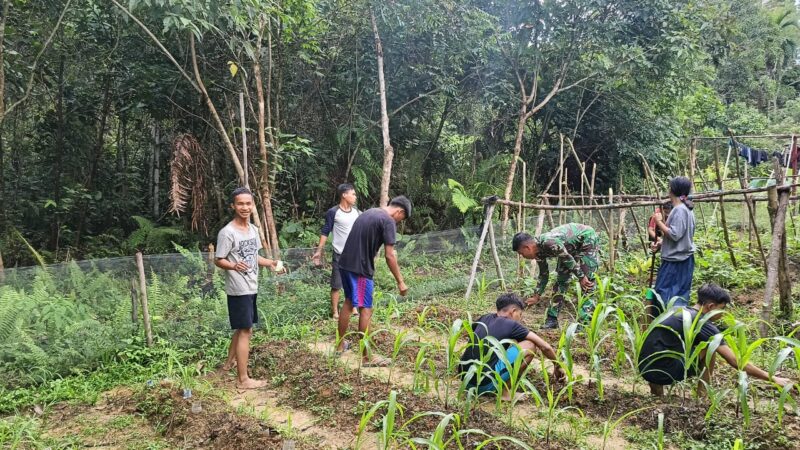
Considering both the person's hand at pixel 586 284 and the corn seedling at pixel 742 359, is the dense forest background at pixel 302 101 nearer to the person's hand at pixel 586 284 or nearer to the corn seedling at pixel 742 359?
the person's hand at pixel 586 284

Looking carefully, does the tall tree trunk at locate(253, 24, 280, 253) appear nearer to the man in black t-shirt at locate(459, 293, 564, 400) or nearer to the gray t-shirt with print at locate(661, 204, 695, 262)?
the man in black t-shirt at locate(459, 293, 564, 400)

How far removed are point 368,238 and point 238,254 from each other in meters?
1.05

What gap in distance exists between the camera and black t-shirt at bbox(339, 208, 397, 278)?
4340 mm

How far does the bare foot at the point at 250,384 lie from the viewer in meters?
3.96

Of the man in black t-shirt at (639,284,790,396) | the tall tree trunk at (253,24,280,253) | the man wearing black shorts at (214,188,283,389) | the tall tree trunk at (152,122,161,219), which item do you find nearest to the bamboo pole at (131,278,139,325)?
the man wearing black shorts at (214,188,283,389)

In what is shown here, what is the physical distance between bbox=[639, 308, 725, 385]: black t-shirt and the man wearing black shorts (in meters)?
2.77

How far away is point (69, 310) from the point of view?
4699 millimetres

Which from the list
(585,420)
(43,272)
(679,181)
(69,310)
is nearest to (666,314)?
(585,420)

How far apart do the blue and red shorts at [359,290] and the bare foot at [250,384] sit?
951 millimetres

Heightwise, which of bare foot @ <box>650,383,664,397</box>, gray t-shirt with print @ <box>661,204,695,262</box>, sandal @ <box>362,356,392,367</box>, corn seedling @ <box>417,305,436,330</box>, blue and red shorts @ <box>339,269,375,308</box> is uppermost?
gray t-shirt with print @ <box>661,204,695,262</box>

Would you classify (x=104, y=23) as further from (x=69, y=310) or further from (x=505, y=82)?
(x=505, y=82)

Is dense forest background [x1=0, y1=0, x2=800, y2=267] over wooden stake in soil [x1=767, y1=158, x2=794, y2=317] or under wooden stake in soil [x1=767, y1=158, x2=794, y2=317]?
over

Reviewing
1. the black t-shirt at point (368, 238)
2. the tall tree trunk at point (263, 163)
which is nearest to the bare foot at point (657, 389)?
the black t-shirt at point (368, 238)

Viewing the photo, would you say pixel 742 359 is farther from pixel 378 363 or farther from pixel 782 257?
pixel 378 363
